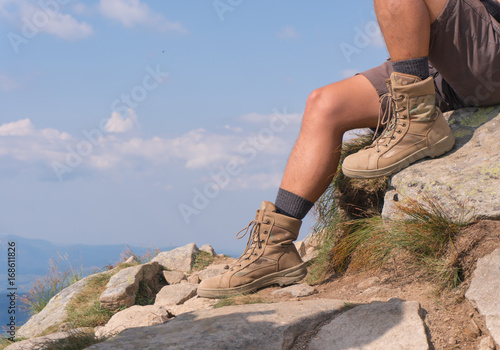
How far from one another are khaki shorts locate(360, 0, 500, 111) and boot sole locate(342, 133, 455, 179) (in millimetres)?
432

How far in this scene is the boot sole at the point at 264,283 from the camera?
3477mm

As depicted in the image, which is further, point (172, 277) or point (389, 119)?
point (172, 277)

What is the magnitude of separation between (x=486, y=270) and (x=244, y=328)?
1.34 meters

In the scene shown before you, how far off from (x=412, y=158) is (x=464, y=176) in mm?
355

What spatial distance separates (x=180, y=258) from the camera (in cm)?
660

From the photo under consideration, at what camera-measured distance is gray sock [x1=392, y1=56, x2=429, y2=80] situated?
310 cm

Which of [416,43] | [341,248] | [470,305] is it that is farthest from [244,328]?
[416,43]

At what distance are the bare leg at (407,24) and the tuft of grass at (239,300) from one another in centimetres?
184

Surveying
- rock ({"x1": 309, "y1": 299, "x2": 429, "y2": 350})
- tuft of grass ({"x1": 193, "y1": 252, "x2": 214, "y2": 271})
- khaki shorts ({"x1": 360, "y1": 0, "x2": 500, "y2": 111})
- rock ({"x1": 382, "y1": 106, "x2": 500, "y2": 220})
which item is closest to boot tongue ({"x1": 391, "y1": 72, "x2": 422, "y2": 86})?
khaki shorts ({"x1": 360, "y1": 0, "x2": 500, "y2": 111})

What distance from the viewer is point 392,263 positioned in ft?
10.3

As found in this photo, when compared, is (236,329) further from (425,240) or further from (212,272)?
(212,272)

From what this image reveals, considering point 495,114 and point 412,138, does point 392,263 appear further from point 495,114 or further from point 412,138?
point 495,114

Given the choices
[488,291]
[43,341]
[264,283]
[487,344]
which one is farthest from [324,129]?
[43,341]

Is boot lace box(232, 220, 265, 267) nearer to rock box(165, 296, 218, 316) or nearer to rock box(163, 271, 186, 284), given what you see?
rock box(165, 296, 218, 316)
